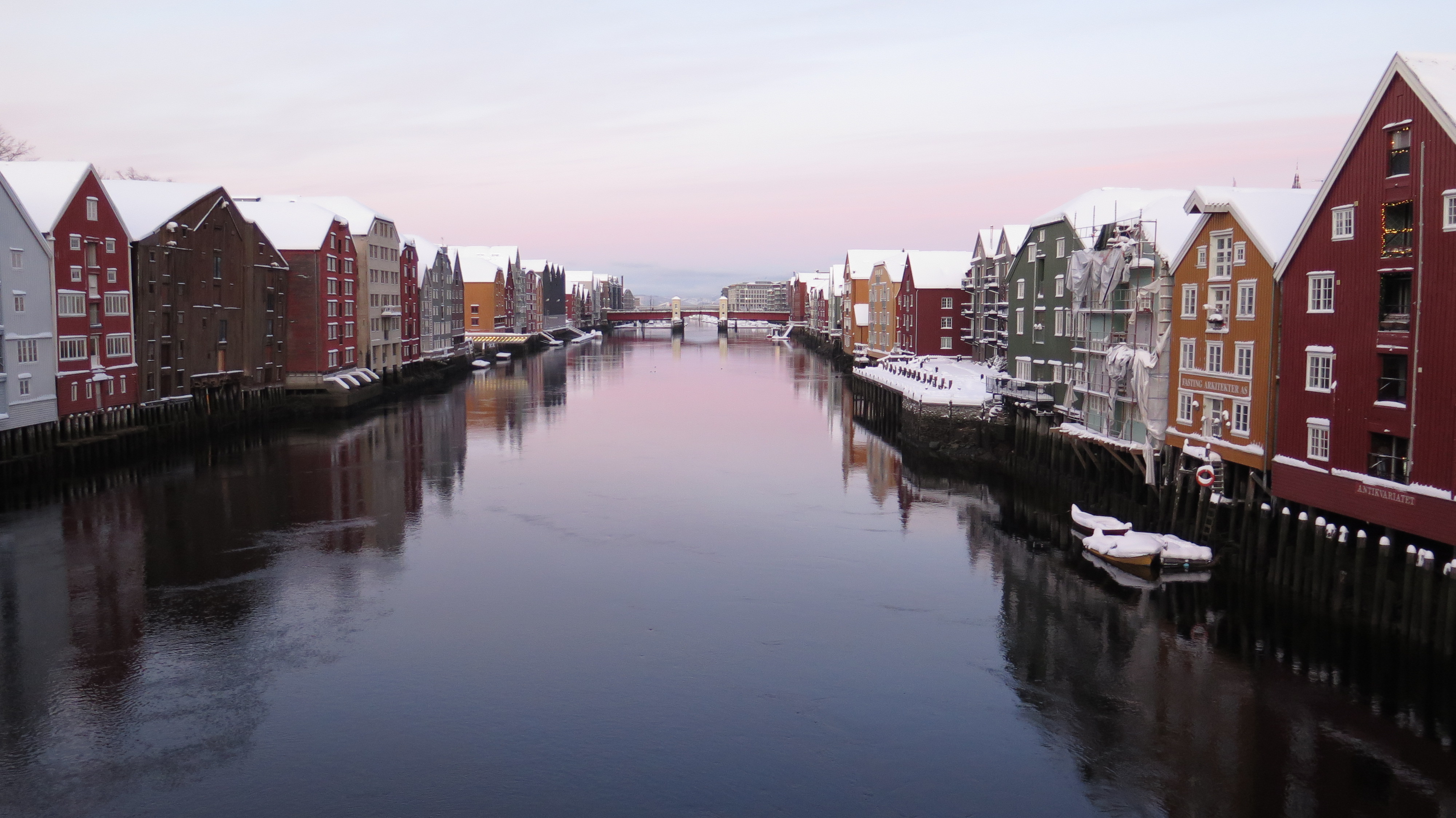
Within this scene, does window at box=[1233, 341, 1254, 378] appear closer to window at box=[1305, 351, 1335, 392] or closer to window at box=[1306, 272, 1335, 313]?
window at box=[1305, 351, 1335, 392]

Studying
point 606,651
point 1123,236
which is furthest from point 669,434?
point 606,651

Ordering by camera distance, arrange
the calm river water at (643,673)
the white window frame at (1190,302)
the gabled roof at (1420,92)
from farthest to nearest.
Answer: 1. the white window frame at (1190,302)
2. the gabled roof at (1420,92)
3. the calm river water at (643,673)

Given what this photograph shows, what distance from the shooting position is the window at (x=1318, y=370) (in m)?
22.9

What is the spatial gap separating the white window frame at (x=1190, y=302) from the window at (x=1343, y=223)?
651 cm

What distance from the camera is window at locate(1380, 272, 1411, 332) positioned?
68.5 feet

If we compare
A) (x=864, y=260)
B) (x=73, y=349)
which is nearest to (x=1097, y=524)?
(x=73, y=349)

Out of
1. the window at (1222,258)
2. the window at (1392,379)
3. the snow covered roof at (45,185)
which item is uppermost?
the snow covered roof at (45,185)

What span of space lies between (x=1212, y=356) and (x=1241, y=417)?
91.7 inches

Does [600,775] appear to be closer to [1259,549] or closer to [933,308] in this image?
[1259,549]

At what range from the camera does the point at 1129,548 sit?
2622 centimetres

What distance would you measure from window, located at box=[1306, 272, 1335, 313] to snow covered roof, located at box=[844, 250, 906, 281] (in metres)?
70.2

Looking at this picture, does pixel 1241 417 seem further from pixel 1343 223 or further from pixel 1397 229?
pixel 1397 229

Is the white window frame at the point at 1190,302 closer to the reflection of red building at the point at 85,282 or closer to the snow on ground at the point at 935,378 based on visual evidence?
the snow on ground at the point at 935,378

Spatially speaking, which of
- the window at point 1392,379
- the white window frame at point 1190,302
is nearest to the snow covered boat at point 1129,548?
the window at point 1392,379
